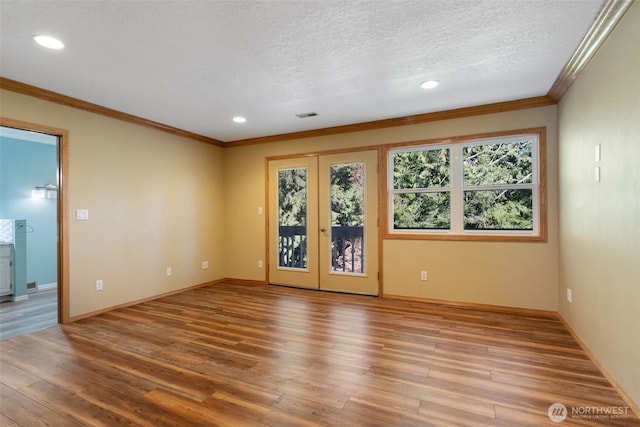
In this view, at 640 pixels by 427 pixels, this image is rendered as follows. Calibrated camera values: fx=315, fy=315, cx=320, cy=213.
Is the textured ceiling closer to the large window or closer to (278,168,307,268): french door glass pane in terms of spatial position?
the large window

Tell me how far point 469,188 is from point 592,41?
1.90m

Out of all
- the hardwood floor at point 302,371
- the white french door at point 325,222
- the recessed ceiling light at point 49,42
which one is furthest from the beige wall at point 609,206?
the recessed ceiling light at point 49,42

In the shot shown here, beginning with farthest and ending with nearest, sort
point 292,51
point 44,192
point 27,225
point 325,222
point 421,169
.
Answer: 1. point 44,192
2. point 27,225
3. point 325,222
4. point 421,169
5. point 292,51

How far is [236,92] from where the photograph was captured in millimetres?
3316

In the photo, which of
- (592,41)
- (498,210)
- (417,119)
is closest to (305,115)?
(417,119)

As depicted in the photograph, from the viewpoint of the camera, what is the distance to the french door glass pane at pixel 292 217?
501 centimetres

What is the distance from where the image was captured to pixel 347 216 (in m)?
4.68

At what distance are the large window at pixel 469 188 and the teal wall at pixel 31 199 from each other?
5329 millimetres

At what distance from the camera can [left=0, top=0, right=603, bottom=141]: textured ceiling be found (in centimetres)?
198

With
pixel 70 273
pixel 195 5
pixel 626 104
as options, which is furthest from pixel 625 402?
pixel 70 273

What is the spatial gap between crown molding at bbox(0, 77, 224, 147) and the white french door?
5.30ft

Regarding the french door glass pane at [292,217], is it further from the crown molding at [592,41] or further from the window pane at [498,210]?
the crown molding at [592,41]

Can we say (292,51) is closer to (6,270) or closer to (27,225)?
(6,270)

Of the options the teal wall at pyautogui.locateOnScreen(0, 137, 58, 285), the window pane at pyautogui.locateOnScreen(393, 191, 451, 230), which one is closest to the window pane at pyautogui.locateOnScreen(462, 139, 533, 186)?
the window pane at pyautogui.locateOnScreen(393, 191, 451, 230)
